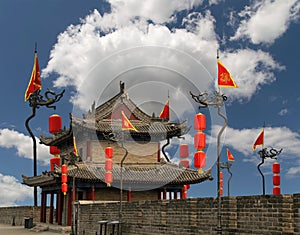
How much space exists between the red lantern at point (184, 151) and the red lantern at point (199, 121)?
8.73 meters

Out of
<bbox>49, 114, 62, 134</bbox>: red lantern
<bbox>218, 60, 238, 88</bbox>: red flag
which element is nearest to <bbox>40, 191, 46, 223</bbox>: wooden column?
<bbox>49, 114, 62, 134</bbox>: red lantern

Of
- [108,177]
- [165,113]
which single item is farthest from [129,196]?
[165,113]

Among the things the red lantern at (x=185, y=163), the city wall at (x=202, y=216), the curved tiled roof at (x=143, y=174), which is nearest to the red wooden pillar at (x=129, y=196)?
the curved tiled roof at (x=143, y=174)

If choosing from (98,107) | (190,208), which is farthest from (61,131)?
(190,208)

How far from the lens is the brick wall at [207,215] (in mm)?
12766

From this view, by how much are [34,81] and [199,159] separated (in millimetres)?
13410

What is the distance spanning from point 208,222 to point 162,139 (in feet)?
61.2

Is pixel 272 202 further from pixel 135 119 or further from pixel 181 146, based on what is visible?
pixel 135 119

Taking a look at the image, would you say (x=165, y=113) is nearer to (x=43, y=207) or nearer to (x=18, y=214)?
(x=43, y=207)

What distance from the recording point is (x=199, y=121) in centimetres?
2206

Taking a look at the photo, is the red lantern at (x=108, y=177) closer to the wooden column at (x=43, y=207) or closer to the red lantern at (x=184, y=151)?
the red lantern at (x=184, y=151)

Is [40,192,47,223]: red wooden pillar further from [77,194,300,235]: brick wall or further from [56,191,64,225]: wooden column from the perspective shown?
[77,194,300,235]: brick wall

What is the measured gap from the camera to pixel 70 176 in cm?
2934

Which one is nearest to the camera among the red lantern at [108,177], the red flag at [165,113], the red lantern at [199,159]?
the red lantern at [199,159]
